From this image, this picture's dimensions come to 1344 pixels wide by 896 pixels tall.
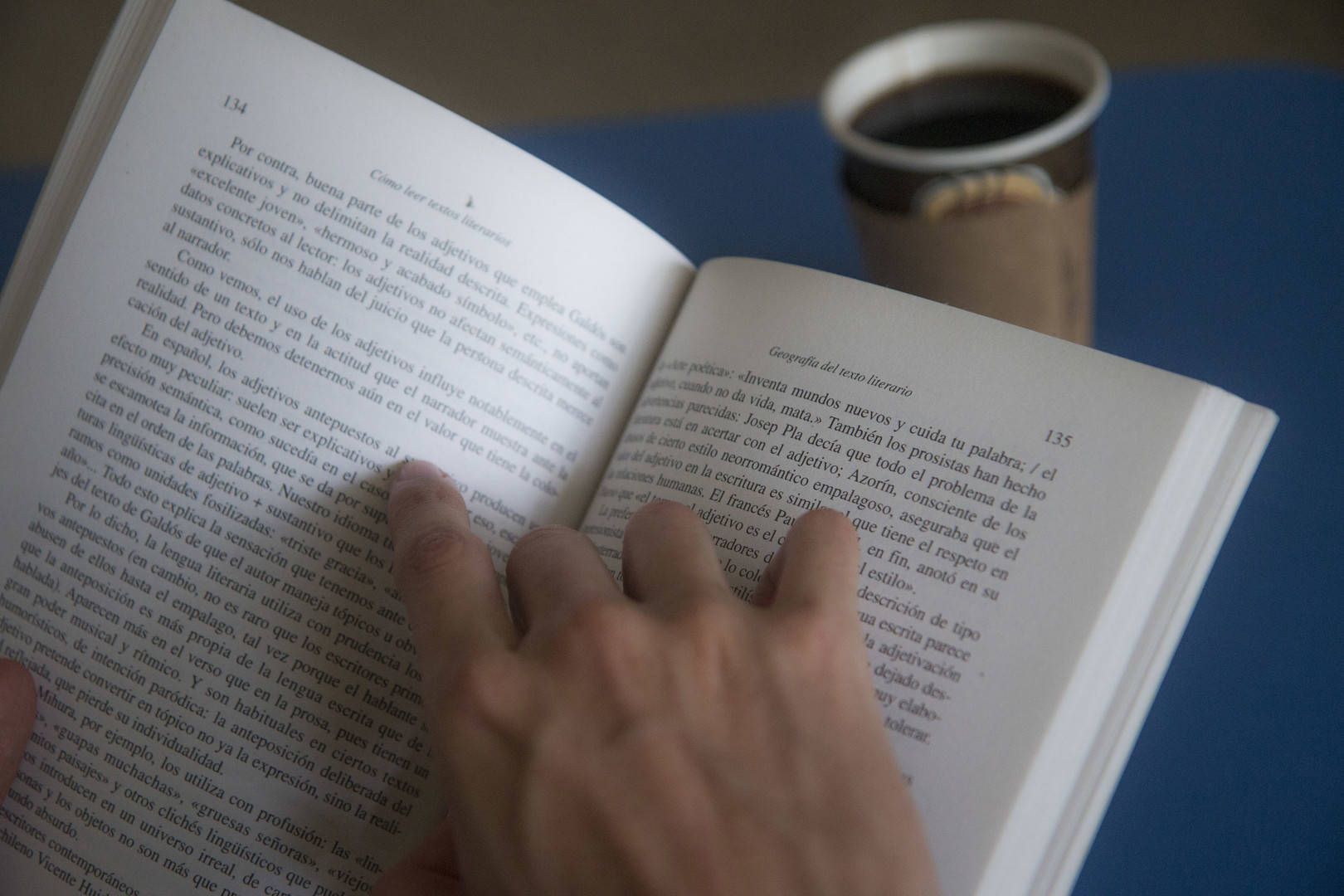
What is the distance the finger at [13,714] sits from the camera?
34 cm

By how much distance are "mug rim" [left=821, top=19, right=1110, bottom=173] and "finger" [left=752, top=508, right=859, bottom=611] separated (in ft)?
0.63

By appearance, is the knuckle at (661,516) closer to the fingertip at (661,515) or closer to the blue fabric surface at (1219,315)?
the fingertip at (661,515)

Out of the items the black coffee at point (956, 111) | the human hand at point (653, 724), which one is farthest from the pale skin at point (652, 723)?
the black coffee at point (956, 111)

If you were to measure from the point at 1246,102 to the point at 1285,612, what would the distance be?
0.34 m

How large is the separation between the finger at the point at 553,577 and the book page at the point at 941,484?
36 millimetres

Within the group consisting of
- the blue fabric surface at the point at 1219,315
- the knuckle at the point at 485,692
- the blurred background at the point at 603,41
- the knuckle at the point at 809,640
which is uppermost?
the blurred background at the point at 603,41

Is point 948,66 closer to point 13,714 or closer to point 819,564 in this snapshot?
point 819,564

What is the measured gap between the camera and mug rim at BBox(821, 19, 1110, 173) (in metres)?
0.42

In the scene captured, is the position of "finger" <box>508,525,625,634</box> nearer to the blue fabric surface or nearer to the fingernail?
the fingernail

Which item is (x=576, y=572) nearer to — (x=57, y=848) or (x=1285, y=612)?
(x=57, y=848)

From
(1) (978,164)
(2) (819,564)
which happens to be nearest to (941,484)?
(2) (819,564)

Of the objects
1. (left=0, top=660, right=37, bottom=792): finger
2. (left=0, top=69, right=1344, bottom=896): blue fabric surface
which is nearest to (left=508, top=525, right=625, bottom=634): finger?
(left=0, top=660, right=37, bottom=792): finger

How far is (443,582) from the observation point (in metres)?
0.30

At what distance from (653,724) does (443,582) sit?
0.29 ft
